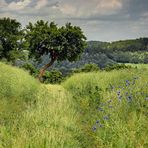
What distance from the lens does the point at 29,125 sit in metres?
9.98

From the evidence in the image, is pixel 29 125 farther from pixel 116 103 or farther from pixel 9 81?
pixel 9 81

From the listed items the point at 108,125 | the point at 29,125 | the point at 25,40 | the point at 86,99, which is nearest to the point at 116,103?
the point at 108,125

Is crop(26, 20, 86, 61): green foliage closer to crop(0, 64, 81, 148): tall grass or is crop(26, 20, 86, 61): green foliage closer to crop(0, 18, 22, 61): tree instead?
crop(0, 18, 22, 61): tree

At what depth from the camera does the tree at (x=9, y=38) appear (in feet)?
176

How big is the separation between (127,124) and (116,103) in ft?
5.97

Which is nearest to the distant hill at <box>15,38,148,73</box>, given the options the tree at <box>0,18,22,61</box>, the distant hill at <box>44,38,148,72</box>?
the distant hill at <box>44,38,148,72</box>

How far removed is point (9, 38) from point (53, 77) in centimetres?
861

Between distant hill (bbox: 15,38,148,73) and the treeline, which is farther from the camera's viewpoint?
distant hill (bbox: 15,38,148,73)

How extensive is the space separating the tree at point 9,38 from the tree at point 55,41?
2049 mm

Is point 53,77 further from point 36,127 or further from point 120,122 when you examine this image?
point 36,127

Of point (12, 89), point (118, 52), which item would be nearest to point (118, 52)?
point (118, 52)

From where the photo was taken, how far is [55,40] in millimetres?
54500

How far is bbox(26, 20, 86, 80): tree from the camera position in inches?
2130

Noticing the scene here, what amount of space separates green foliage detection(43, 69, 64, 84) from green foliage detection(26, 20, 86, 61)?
3453 mm
